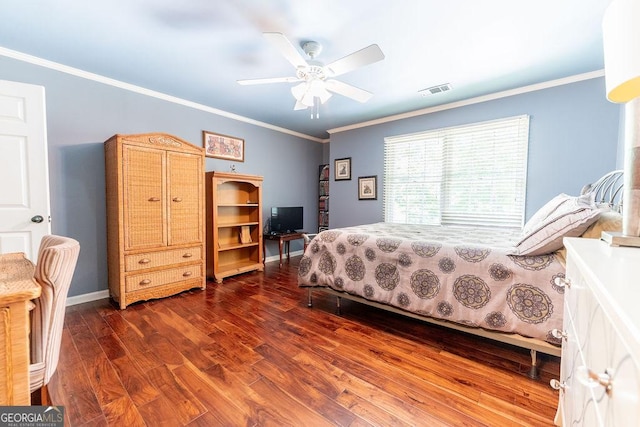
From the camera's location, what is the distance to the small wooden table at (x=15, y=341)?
2.64 ft

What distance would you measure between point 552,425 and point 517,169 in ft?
9.16

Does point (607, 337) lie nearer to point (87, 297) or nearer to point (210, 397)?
point (210, 397)

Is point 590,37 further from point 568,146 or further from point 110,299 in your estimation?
point 110,299

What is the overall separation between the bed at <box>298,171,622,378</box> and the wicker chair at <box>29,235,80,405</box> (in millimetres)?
1867

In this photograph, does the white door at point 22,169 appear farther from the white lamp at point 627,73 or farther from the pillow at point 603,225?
the pillow at point 603,225

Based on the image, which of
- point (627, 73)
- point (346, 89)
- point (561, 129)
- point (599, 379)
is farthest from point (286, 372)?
point (561, 129)

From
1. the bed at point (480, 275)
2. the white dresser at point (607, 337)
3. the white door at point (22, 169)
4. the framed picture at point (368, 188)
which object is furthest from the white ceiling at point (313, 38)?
the white dresser at point (607, 337)

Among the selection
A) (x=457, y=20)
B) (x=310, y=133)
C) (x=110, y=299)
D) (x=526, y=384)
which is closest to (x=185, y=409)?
(x=526, y=384)

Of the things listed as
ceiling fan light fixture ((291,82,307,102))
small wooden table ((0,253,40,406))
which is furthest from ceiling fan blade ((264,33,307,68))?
small wooden table ((0,253,40,406))

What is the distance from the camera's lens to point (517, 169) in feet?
10.5

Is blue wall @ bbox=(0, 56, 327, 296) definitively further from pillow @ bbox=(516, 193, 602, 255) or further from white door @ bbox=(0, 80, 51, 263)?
pillow @ bbox=(516, 193, 602, 255)

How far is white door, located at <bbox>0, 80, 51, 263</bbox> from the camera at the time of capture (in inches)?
80.0

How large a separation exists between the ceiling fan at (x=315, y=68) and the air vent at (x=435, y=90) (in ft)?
3.79

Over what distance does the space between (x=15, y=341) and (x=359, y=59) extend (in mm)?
2244
